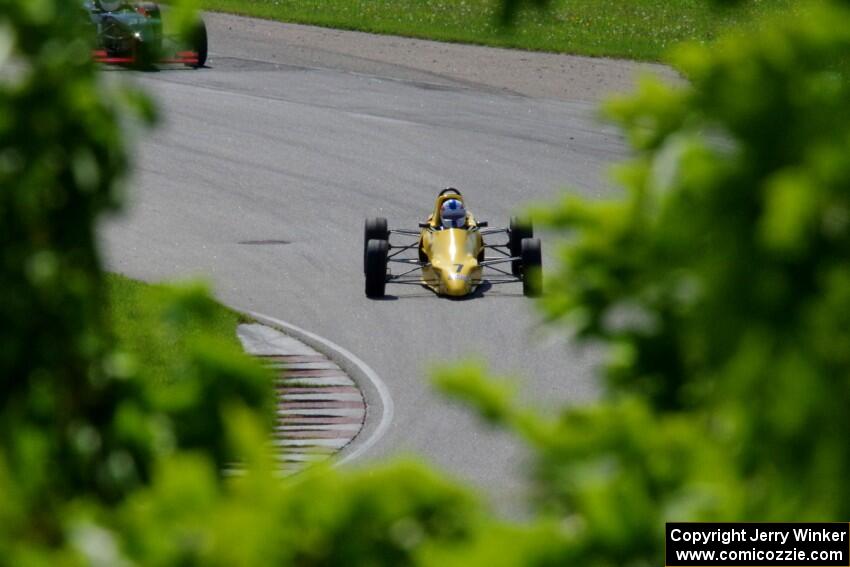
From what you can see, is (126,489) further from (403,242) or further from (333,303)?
(403,242)

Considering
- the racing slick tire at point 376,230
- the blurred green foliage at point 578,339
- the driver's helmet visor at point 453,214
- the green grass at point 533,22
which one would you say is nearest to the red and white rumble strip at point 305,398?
the racing slick tire at point 376,230

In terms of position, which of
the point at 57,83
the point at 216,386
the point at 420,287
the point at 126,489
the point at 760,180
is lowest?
the point at 420,287

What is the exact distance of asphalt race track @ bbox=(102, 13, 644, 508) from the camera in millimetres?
16000

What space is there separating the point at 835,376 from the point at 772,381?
8cm

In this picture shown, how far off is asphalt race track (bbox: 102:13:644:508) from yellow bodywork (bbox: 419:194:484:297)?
0.29 meters

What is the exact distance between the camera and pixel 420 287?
64.9 ft

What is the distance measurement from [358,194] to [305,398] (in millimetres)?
9666

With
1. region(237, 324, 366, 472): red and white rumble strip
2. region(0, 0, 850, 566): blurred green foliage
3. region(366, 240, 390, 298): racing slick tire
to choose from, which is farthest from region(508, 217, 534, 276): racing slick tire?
region(0, 0, 850, 566): blurred green foliage

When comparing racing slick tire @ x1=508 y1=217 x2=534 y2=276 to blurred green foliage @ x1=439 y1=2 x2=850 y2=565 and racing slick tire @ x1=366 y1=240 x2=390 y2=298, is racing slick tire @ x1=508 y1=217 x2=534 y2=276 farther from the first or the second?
blurred green foliage @ x1=439 y1=2 x2=850 y2=565

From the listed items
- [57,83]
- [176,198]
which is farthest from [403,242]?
[57,83]

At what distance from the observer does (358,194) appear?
24.4 meters

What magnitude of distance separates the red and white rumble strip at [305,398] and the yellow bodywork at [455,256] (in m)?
2.33
